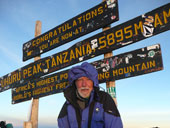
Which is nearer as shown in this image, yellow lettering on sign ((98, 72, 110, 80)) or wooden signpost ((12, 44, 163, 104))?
wooden signpost ((12, 44, 163, 104))

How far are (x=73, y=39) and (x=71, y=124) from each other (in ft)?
11.0

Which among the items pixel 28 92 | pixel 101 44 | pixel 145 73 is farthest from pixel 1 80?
pixel 145 73

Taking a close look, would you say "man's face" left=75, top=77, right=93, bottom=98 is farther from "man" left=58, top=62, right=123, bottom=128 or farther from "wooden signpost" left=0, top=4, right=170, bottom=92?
"wooden signpost" left=0, top=4, right=170, bottom=92

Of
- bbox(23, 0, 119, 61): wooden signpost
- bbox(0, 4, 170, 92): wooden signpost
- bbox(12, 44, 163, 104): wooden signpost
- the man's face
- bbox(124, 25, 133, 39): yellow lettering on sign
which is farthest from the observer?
Result: bbox(23, 0, 119, 61): wooden signpost

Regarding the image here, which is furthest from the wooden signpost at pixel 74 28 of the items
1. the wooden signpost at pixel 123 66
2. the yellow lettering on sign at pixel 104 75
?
the yellow lettering on sign at pixel 104 75

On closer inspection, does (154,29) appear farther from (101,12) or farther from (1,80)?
(1,80)

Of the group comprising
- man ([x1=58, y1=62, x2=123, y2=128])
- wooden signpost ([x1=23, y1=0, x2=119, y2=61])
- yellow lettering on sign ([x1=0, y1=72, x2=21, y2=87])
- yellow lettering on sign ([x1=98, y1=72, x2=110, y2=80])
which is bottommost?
man ([x1=58, y1=62, x2=123, y2=128])

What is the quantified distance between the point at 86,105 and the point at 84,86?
11.0 inches

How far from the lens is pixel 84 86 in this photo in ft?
9.86

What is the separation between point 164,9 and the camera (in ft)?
13.7

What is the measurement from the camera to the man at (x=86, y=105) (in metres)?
2.78

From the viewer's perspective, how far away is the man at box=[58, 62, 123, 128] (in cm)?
278

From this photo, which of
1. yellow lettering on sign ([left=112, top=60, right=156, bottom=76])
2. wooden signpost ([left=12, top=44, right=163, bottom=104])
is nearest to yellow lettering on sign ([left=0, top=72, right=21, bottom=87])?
wooden signpost ([left=12, top=44, right=163, bottom=104])

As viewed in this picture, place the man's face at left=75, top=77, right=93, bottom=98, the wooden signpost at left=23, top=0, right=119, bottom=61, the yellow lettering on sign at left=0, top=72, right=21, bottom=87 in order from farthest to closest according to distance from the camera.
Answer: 1. the yellow lettering on sign at left=0, top=72, right=21, bottom=87
2. the wooden signpost at left=23, top=0, right=119, bottom=61
3. the man's face at left=75, top=77, right=93, bottom=98
